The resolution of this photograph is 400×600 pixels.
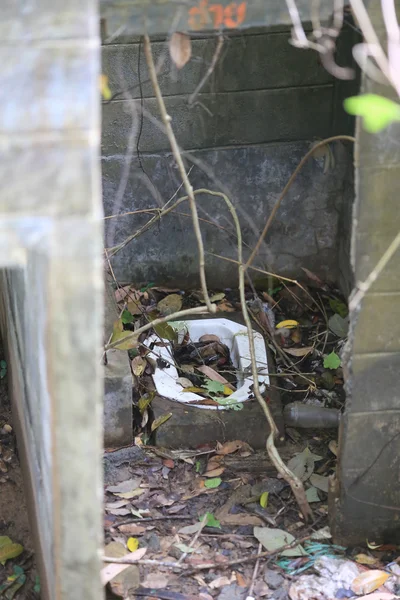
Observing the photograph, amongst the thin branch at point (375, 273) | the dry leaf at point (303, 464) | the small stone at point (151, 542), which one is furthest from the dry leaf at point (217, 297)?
the thin branch at point (375, 273)

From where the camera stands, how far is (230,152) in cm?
524

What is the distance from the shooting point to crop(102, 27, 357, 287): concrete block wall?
4949 millimetres

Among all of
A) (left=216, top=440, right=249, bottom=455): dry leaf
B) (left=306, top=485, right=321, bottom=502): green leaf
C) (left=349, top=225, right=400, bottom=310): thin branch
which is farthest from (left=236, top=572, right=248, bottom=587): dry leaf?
(left=349, top=225, right=400, bottom=310): thin branch

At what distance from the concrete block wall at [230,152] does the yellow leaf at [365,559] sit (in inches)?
98.5

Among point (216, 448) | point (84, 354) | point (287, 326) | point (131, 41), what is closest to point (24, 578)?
point (216, 448)

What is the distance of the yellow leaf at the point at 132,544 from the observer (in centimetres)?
358

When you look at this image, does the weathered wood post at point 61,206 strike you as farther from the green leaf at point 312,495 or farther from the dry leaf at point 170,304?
the dry leaf at point 170,304

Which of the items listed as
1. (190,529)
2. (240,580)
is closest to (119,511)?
(190,529)

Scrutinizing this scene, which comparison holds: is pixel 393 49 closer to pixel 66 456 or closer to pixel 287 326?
pixel 66 456

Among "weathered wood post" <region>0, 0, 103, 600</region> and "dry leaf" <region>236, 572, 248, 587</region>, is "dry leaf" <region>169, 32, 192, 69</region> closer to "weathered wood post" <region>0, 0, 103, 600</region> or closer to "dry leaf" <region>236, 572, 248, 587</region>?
"weathered wood post" <region>0, 0, 103, 600</region>

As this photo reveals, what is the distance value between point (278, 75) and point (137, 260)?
1653 mm

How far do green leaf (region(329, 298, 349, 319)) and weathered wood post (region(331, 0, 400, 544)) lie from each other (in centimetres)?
206

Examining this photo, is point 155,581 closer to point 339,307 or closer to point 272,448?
point 272,448

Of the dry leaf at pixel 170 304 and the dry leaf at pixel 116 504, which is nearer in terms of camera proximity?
the dry leaf at pixel 116 504
